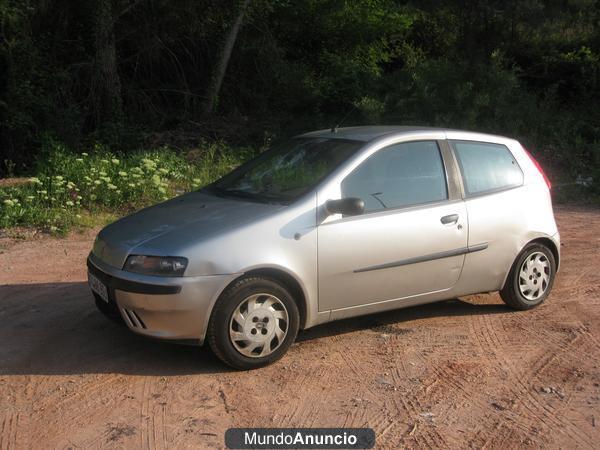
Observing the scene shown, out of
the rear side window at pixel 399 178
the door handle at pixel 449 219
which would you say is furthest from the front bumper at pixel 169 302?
the door handle at pixel 449 219

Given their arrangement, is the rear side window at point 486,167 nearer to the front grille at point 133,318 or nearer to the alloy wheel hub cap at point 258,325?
the alloy wheel hub cap at point 258,325

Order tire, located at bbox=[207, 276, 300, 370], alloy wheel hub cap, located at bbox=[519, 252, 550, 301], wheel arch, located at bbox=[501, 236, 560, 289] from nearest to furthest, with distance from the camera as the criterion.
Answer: tire, located at bbox=[207, 276, 300, 370], wheel arch, located at bbox=[501, 236, 560, 289], alloy wheel hub cap, located at bbox=[519, 252, 550, 301]

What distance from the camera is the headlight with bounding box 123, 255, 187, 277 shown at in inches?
192

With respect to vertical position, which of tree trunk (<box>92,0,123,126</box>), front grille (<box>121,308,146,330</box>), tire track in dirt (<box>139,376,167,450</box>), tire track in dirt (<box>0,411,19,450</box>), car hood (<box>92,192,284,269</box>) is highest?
tree trunk (<box>92,0,123,126</box>)

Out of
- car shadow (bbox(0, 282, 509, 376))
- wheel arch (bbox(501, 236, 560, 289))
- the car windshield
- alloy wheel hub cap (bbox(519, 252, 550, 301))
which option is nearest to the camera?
car shadow (bbox(0, 282, 509, 376))

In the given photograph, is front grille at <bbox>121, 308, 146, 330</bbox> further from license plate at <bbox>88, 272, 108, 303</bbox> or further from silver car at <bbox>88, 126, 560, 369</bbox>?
license plate at <bbox>88, 272, 108, 303</bbox>

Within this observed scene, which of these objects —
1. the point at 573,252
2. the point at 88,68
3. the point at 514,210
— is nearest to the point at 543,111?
the point at 573,252

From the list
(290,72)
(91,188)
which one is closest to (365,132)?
(91,188)

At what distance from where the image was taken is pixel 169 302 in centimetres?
487

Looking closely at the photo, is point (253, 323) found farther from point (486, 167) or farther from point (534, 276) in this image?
point (534, 276)

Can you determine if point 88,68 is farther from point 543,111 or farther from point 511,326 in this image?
point 511,326

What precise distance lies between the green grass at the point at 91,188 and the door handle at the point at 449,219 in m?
5.42

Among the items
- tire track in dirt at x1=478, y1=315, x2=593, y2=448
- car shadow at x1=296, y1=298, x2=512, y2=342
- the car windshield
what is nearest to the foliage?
the car windshield

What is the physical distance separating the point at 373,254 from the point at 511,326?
149 centimetres
